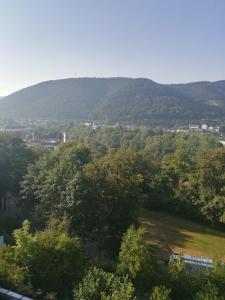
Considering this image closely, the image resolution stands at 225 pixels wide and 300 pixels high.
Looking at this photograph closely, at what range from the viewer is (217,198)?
1258 inches

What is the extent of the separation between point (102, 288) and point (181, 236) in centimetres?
1778

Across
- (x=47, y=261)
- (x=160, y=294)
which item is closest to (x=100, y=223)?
(x=47, y=261)

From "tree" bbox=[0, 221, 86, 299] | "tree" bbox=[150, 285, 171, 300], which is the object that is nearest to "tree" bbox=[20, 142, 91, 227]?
"tree" bbox=[0, 221, 86, 299]

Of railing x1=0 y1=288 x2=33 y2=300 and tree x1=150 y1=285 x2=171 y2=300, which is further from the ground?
tree x1=150 y1=285 x2=171 y2=300

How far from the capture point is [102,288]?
45.0ft

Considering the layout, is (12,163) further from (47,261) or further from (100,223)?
(47,261)

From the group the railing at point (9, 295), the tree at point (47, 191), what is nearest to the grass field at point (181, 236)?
the tree at point (47, 191)

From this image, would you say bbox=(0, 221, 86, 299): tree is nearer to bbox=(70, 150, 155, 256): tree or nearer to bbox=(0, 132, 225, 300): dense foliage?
bbox=(0, 132, 225, 300): dense foliage

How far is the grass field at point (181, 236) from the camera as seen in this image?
27375 millimetres

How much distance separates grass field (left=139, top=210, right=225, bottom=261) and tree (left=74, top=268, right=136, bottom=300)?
1196cm

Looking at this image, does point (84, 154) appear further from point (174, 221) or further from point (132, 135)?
point (132, 135)

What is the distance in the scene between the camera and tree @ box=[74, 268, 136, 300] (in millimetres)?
12602

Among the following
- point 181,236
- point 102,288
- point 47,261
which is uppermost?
point 47,261

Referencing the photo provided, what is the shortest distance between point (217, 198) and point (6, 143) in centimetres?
2019
